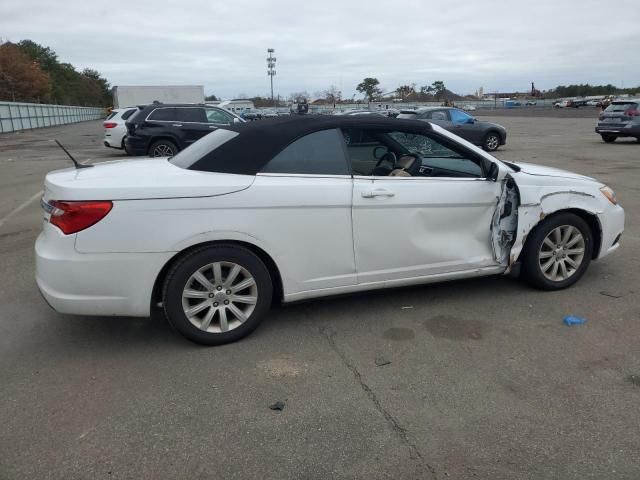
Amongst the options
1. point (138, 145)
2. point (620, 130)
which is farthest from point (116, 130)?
point (620, 130)

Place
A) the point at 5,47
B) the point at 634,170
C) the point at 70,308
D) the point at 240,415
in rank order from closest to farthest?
the point at 240,415 → the point at 70,308 → the point at 634,170 → the point at 5,47

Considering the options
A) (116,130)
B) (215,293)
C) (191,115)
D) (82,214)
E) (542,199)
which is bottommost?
(215,293)

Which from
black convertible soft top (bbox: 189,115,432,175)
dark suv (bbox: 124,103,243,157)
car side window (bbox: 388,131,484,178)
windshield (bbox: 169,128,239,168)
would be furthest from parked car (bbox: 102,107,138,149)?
car side window (bbox: 388,131,484,178)

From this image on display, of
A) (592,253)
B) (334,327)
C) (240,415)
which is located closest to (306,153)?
(334,327)

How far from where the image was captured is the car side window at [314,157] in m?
3.78

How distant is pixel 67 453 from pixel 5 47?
76608 millimetres

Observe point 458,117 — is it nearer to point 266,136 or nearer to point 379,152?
point 379,152

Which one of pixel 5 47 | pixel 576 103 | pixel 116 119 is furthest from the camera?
pixel 576 103

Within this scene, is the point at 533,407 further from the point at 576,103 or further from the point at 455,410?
the point at 576,103

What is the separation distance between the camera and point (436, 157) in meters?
4.74

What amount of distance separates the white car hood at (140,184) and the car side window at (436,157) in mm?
1511

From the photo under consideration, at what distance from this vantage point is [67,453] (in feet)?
8.42

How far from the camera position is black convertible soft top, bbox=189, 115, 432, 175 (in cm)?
373

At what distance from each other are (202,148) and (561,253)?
3.12 meters
